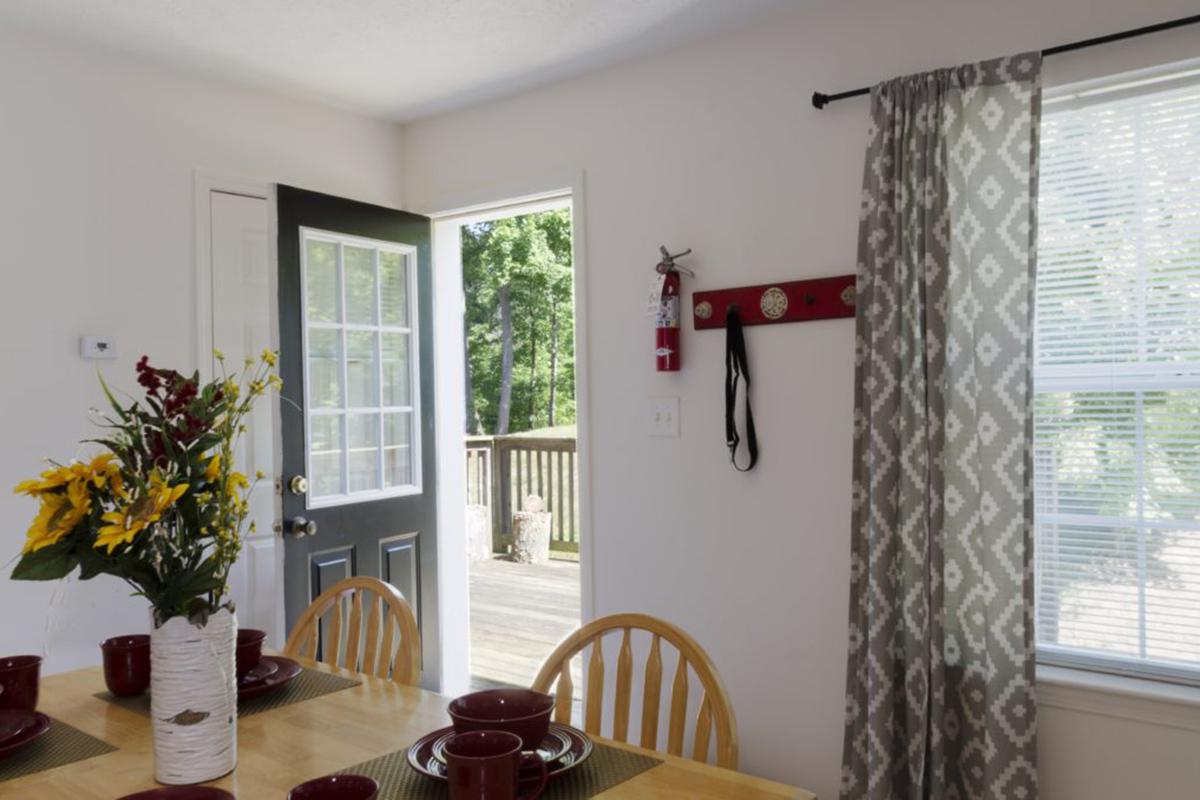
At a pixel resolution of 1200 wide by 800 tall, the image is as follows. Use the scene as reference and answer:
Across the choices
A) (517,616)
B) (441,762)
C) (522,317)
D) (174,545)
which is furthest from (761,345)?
(522,317)

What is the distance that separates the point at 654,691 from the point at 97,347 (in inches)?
83.7

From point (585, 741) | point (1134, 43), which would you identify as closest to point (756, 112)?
point (1134, 43)

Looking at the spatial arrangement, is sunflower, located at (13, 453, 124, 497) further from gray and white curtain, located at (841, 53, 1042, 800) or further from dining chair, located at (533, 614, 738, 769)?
gray and white curtain, located at (841, 53, 1042, 800)

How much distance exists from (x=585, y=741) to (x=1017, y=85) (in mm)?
1847

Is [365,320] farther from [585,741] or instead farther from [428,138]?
[585,741]

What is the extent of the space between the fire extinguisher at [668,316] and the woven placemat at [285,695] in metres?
1.47

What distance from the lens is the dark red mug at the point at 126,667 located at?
175 centimetres

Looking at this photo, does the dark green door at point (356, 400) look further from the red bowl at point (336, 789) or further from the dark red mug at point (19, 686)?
the red bowl at point (336, 789)

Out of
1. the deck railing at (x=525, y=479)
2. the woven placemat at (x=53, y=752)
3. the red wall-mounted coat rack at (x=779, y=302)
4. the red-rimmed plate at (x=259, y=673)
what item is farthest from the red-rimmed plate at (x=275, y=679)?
the deck railing at (x=525, y=479)

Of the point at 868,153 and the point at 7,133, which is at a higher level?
the point at 7,133

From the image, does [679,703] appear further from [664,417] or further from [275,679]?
[664,417]

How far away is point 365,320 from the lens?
343 cm

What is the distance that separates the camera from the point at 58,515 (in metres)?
1.30

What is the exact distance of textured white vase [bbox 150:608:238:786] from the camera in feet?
4.41
